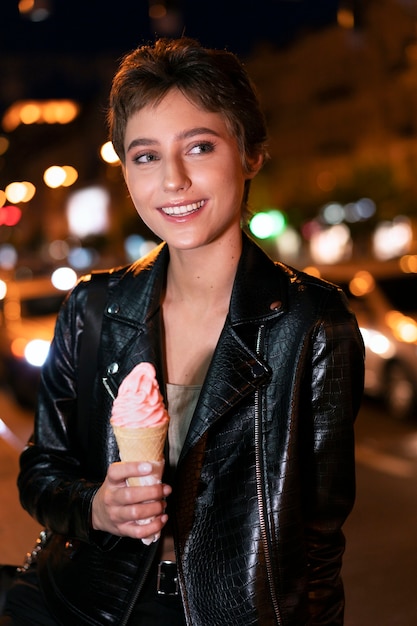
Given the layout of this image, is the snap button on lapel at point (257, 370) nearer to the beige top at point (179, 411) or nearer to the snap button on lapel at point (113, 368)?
the beige top at point (179, 411)

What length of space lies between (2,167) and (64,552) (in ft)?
382

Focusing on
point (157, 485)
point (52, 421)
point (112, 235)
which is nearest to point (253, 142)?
point (52, 421)

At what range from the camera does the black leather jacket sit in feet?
6.74

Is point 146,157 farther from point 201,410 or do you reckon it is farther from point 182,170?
point 201,410

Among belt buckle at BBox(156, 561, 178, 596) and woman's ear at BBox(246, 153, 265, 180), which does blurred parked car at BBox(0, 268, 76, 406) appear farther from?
belt buckle at BBox(156, 561, 178, 596)

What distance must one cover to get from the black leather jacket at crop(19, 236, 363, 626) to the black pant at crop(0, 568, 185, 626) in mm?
45

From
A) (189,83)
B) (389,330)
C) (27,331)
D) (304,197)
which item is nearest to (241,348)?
(189,83)

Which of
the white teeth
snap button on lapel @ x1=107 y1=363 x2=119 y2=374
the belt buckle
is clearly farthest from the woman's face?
the belt buckle

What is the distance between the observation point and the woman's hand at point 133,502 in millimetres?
Answer: 1807

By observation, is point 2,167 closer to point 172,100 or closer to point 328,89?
point 328,89

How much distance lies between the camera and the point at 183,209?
2311 millimetres

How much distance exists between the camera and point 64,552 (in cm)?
229

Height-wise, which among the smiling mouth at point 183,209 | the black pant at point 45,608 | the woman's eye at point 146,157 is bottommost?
the black pant at point 45,608

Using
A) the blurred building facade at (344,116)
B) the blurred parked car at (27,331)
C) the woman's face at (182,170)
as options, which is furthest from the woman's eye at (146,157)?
the blurred building facade at (344,116)
